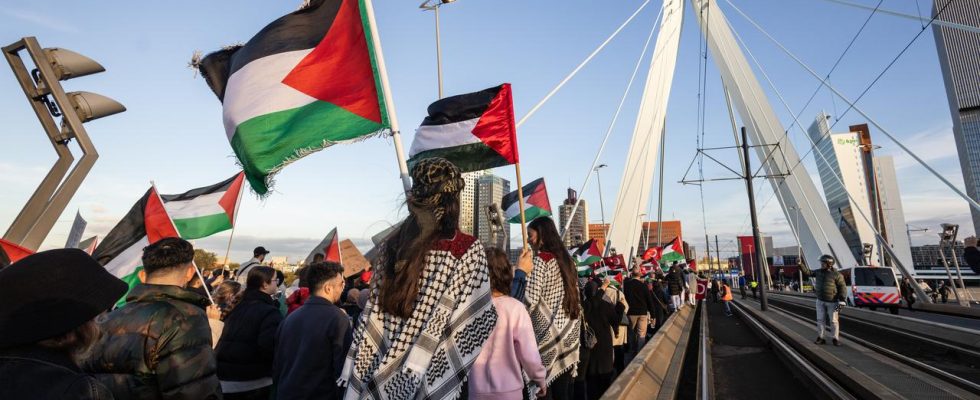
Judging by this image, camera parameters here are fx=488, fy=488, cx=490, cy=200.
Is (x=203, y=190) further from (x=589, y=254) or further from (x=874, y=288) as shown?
(x=874, y=288)

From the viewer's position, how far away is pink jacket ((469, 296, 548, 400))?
2.66 meters

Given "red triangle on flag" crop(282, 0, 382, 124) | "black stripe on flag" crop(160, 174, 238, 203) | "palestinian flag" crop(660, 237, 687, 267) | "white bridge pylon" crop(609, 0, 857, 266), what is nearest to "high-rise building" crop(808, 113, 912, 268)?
"white bridge pylon" crop(609, 0, 857, 266)

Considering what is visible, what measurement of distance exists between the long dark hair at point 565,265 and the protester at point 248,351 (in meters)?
2.19

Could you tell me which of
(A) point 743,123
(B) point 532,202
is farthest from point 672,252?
(B) point 532,202

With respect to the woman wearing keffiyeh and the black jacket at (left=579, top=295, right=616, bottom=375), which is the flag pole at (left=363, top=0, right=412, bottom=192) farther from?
the black jacket at (left=579, top=295, right=616, bottom=375)

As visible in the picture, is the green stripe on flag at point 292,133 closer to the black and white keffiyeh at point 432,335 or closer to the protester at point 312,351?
the protester at point 312,351

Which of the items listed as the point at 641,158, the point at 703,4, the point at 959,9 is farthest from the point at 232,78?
the point at 959,9

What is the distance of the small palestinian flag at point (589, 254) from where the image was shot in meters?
16.5

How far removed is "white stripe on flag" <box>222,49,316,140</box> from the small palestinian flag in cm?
1319

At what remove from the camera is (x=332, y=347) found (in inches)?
127

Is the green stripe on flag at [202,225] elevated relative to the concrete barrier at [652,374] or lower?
elevated

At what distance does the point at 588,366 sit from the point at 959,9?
35.5 metres

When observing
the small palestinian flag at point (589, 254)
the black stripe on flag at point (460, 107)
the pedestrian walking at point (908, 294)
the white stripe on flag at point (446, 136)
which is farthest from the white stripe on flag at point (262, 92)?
the pedestrian walking at point (908, 294)

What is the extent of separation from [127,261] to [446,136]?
12.3ft
